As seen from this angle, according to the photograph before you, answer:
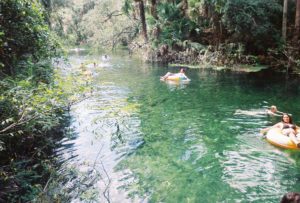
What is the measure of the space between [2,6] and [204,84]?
13.6 metres

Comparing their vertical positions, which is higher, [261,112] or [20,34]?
[20,34]

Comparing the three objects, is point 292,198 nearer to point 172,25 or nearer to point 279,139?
point 279,139

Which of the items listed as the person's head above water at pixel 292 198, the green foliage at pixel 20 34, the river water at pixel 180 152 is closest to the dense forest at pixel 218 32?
the river water at pixel 180 152

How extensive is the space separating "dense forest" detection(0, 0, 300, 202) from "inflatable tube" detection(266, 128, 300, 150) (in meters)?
5.90

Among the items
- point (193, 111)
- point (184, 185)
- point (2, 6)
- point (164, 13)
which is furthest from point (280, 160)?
point (164, 13)

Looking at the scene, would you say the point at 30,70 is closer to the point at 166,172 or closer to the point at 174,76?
the point at 166,172

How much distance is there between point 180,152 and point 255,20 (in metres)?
16.3

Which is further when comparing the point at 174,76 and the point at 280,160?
the point at 174,76

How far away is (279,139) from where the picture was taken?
9227 millimetres

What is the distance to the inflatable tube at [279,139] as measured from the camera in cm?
899

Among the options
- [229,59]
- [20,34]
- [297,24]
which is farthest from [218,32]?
[20,34]

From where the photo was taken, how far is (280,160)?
27.4 feet

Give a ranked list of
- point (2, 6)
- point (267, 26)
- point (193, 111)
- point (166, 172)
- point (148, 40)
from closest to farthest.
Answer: point (2, 6) → point (166, 172) → point (193, 111) → point (267, 26) → point (148, 40)

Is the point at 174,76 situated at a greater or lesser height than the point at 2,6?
lesser
